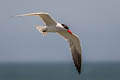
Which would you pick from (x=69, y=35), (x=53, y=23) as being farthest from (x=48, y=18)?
(x=69, y=35)

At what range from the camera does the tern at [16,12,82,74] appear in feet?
74.4

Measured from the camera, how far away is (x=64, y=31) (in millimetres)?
23109

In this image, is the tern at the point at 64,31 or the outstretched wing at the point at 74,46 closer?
the tern at the point at 64,31

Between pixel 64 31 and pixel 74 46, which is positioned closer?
pixel 64 31

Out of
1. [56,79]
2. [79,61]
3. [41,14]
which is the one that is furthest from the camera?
[56,79]

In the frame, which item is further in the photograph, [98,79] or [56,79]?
[56,79]

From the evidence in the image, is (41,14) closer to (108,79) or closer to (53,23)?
(53,23)

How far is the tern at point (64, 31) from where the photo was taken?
22688mm

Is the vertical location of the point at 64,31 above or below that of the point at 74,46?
above

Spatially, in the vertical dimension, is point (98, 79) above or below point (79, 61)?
below

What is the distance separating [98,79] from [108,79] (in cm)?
497

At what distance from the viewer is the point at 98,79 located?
95500mm

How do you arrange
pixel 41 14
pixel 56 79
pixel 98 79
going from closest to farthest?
pixel 41 14 → pixel 98 79 → pixel 56 79

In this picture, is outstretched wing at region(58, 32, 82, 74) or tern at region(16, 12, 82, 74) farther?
outstretched wing at region(58, 32, 82, 74)
